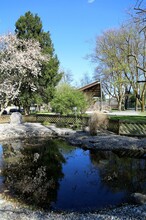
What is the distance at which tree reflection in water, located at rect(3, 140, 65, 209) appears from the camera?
6039mm

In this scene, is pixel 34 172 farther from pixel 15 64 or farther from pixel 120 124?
pixel 15 64

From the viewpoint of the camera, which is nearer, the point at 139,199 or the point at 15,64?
the point at 139,199

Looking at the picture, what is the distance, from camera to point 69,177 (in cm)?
764

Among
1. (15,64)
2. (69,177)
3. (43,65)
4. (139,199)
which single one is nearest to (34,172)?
(69,177)

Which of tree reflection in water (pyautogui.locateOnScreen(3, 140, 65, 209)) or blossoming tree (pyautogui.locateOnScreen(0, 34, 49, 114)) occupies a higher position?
blossoming tree (pyautogui.locateOnScreen(0, 34, 49, 114))

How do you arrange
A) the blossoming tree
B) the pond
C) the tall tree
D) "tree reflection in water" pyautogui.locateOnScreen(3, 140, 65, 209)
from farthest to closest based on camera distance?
1. the tall tree
2. the blossoming tree
3. "tree reflection in water" pyautogui.locateOnScreen(3, 140, 65, 209)
4. the pond

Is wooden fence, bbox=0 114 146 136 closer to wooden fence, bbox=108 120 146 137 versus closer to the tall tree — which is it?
wooden fence, bbox=108 120 146 137

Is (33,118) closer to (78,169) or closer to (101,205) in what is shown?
(78,169)

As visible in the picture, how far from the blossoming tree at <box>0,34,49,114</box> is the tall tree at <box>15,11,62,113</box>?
133 cm

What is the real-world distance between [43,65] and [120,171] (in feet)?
56.1

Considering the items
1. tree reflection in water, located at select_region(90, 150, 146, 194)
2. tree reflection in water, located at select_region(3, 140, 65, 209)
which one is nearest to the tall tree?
tree reflection in water, located at select_region(3, 140, 65, 209)

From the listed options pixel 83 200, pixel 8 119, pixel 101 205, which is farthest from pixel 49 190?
pixel 8 119

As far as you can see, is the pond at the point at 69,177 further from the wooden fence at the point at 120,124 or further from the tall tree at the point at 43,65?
the tall tree at the point at 43,65

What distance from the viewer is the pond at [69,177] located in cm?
580
